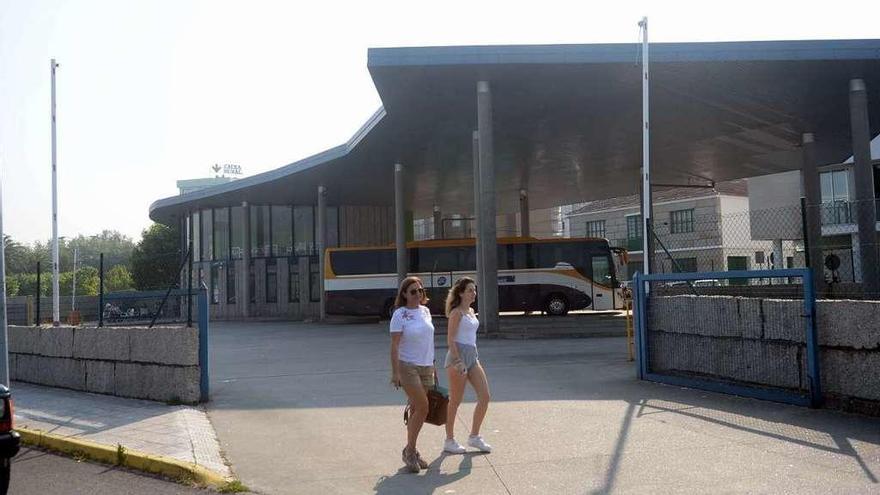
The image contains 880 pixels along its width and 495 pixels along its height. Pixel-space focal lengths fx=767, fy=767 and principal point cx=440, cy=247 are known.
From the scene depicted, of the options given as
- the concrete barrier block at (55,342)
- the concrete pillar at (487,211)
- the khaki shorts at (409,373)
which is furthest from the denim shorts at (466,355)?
the concrete pillar at (487,211)

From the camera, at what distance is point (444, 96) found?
20.1m

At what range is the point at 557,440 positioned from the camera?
290 inches

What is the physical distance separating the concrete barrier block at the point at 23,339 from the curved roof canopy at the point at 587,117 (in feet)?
28.8

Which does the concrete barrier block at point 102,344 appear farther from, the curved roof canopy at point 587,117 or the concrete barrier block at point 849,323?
the concrete barrier block at point 849,323

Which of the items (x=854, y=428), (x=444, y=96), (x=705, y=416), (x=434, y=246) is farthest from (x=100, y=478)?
(x=434, y=246)

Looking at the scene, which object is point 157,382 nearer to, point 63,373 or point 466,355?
point 63,373

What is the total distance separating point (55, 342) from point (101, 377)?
1713 mm

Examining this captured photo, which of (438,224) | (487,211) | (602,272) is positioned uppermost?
(438,224)

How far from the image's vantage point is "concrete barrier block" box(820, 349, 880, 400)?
25.1ft

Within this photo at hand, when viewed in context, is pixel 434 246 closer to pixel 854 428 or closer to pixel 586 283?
pixel 586 283

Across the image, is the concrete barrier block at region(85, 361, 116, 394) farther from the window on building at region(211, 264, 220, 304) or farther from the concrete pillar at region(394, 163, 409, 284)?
the window on building at region(211, 264, 220, 304)

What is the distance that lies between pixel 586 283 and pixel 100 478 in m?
23.0

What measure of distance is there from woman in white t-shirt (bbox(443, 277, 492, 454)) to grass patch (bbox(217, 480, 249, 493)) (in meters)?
1.85

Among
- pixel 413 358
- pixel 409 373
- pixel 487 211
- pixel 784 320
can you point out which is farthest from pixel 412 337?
pixel 487 211
